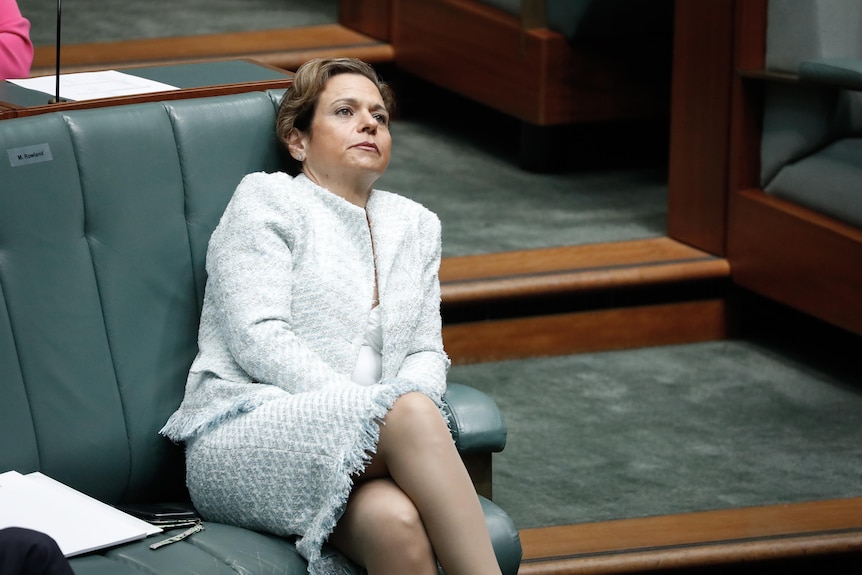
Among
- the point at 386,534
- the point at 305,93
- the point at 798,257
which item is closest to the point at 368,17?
the point at 798,257

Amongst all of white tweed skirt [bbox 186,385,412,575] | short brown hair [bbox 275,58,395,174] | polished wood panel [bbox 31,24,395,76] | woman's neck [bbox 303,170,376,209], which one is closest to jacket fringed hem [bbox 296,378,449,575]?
white tweed skirt [bbox 186,385,412,575]

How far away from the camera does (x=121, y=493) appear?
2246mm

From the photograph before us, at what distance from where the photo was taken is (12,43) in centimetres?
271

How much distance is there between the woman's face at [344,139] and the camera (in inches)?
91.5

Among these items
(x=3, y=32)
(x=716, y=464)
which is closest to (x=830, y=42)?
(x=716, y=464)

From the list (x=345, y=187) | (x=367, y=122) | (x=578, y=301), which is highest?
(x=367, y=122)

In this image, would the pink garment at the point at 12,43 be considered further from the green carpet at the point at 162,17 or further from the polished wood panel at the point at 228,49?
the green carpet at the point at 162,17

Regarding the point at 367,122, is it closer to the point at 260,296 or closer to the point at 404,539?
the point at 260,296

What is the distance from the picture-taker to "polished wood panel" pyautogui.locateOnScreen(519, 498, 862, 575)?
98.7 inches

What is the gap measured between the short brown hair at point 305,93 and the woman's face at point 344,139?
→ 11mm

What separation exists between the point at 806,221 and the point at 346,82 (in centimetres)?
142

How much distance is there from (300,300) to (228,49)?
9.24 ft

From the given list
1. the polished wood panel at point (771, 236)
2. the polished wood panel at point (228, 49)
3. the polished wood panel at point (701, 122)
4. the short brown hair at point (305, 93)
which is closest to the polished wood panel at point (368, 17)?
the polished wood panel at point (228, 49)

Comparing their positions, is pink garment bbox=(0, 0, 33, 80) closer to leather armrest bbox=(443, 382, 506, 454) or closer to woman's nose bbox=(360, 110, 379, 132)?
woman's nose bbox=(360, 110, 379, 132)
